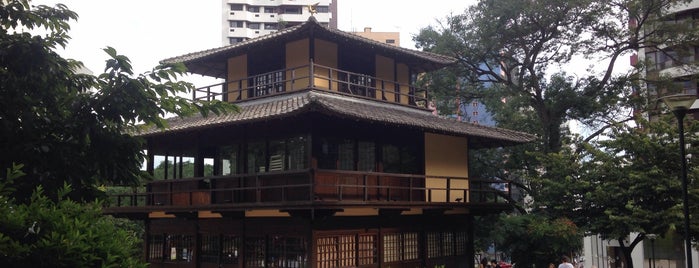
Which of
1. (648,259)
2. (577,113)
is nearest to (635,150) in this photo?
(577,113)

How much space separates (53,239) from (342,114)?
10362mm

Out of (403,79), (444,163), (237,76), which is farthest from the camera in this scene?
(403,79)

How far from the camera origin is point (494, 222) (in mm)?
28188

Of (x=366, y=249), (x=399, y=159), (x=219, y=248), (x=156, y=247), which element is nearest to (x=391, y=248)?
(x=366, y=249)

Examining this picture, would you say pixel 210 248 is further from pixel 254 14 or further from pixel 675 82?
pixel 254 14

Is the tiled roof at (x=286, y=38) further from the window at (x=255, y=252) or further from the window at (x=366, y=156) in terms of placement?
the window at (x=255, y=252)

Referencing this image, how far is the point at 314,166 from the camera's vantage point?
17.5m

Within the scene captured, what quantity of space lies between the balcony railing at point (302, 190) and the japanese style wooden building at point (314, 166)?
49 millimetres

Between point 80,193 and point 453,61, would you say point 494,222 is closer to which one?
point 453,61

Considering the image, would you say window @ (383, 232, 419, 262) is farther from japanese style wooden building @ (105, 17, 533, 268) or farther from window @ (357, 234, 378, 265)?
window @ (357, 234, 378, 265)

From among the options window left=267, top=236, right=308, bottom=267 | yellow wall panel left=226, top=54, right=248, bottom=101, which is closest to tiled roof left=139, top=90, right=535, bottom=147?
yellow wall panel left=226, top=54, right=248, bottom=101

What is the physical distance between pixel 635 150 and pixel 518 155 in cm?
741

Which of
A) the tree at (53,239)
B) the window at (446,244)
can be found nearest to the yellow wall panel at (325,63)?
the window at (446,244)

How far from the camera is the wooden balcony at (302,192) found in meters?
17.2
